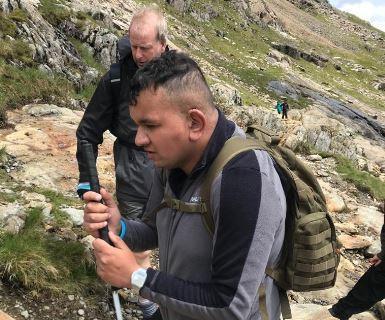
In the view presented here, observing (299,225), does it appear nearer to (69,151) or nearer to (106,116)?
(106,116)

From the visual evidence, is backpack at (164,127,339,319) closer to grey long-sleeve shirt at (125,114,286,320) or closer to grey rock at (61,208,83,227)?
grey long-sleeve shirt at (125,114,286,320)

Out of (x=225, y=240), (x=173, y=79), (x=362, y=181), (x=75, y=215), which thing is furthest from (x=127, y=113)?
(x=362, y=181)

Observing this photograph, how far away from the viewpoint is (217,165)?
217 centimetres

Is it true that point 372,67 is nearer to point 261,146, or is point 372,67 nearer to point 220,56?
point 220,56

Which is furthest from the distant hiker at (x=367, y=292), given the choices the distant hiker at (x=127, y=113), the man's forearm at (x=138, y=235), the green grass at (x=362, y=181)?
the green grass at (x=362, y=181)

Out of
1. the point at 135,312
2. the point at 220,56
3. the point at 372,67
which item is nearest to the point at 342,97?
the point at 220,56

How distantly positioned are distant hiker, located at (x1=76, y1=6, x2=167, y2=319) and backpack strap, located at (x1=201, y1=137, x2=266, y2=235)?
7.74ft

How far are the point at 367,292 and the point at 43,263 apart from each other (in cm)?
404

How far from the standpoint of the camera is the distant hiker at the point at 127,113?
4465 mm

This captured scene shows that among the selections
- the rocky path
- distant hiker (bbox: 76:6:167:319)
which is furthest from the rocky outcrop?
distant hiker (bbox: 76:6:167:319)

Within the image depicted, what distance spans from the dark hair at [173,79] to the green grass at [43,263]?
10.3 ft

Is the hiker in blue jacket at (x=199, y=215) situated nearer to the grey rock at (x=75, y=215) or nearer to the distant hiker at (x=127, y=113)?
the distant hiker at (x=127, y=113)

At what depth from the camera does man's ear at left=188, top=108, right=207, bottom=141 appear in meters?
2.21

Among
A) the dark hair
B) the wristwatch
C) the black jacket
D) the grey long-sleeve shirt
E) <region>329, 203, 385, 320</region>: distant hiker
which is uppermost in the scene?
the dark hair
